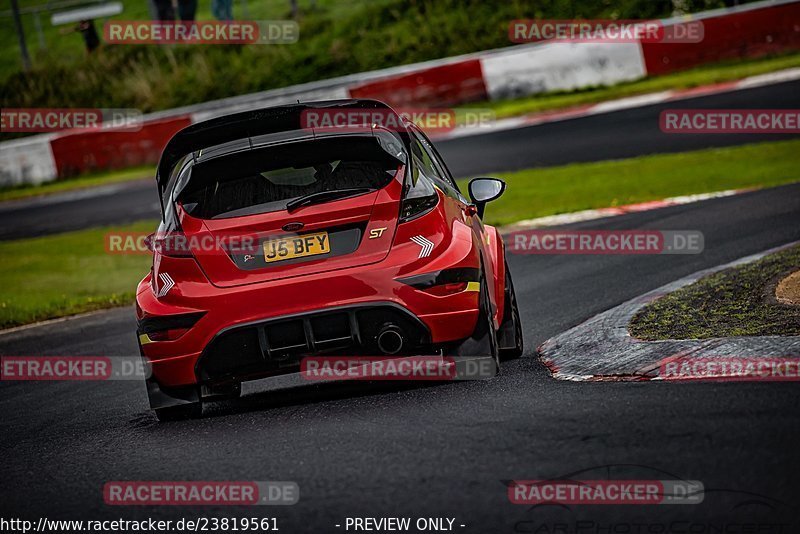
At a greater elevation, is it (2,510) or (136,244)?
(2,510)

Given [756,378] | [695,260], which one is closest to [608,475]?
[756,378]

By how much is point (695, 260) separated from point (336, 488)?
20.6ft

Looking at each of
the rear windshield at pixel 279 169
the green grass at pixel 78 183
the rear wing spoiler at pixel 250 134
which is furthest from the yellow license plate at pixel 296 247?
the green grass at pixel 78 183

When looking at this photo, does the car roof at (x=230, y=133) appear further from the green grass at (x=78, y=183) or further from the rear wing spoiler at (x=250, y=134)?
the green grass at (x=78, y=183)

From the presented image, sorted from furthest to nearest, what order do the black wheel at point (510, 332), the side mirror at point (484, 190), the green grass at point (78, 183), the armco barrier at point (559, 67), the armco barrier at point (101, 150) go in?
1. the armco barrier at point (101, 150)
2. the green grass at point (78, 183)
3. the armco barrier at point (559, 67)
4. the black wheel at point (510, 332)
5. the side mirror at point (484, 190)

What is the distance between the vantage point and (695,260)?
10.5m

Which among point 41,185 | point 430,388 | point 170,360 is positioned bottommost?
point 41,185

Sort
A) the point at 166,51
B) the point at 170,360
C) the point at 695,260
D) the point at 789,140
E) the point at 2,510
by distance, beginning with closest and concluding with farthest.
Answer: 1. the point at 2,510
2. the point at 170,360
3. the point at 695,260
4. the point at 789,140
5. the point at 166,51

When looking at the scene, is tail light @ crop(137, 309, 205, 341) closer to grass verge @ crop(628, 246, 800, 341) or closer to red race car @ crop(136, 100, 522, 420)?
red race car @ crop(136, 100, 522, 420)

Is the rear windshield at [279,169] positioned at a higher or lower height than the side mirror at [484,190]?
higher

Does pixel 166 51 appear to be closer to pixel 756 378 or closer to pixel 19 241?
pixel 19 241

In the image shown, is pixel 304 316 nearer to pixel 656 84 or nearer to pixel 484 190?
pixel 484 190

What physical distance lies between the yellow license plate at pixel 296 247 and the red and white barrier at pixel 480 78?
58.2 ft

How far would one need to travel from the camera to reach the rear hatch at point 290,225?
6.37 metres
